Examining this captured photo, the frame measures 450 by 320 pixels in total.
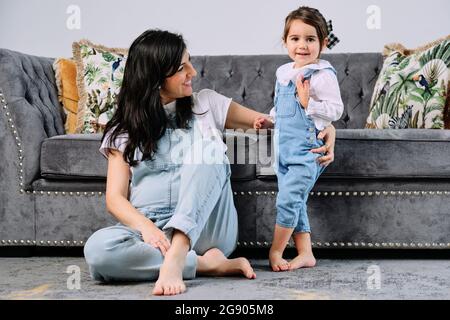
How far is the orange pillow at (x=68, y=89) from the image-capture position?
9.07 ft

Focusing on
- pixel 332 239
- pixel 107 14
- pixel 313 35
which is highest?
pixel 107 14

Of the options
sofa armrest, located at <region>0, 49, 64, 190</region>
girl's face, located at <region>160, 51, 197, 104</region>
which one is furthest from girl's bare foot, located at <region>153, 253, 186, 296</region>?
sofa armrest, located at <region>0, 49, 64, 190</region>

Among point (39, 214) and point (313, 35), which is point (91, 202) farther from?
point (313, 35)

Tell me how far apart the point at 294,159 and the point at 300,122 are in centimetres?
11

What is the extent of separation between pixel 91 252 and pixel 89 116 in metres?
1.11

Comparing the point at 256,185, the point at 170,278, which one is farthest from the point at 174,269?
the point at 256,185

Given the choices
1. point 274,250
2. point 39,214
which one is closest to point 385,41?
point 274,250

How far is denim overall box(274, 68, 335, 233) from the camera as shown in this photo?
1984 millimetres

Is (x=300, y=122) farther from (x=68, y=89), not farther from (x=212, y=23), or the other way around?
(x=212, y=23)

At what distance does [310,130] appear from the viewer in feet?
6.57

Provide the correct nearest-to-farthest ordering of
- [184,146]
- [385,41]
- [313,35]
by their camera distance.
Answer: [184,146] → [313,35] → [385,41]

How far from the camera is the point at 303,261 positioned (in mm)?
2014

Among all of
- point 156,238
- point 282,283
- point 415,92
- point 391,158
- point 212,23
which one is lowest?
point 282,283

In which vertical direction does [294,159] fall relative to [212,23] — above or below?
below
